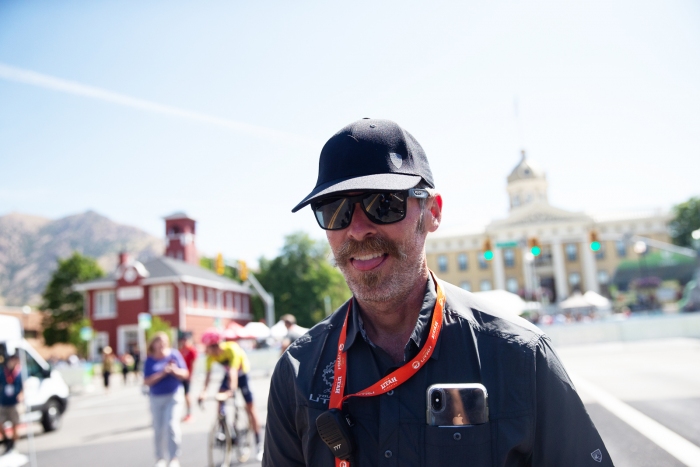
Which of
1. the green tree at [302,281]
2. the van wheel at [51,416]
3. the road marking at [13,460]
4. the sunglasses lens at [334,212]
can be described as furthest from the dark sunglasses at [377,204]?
the green tree at [302,281]

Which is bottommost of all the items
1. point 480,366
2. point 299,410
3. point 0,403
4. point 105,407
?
point 105,407

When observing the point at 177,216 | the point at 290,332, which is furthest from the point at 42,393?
the point at 177,216

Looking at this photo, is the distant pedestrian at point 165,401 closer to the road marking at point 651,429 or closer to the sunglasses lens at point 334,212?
the road marking at point 651,429

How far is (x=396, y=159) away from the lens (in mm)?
1897

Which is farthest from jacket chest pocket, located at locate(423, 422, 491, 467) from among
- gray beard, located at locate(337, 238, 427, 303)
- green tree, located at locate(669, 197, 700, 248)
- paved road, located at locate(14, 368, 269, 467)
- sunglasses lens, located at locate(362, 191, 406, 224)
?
green tree, located at locate(669, 197, 700, 248)

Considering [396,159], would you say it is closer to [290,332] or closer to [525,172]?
[290,332]

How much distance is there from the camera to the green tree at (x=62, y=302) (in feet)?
231

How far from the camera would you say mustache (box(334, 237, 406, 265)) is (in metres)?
1.95

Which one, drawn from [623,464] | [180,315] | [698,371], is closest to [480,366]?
[623,464]

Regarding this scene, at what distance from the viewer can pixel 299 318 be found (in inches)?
2576

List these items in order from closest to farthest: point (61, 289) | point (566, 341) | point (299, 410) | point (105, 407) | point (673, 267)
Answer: point (299, 410) < point (105, 407) < point (566, 341) < point (673, 267) < point (61, 289)

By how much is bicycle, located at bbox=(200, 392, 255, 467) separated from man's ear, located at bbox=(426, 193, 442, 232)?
6.96 m

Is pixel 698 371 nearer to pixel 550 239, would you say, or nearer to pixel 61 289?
pixel 550 239

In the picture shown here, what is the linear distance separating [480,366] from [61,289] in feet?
265
